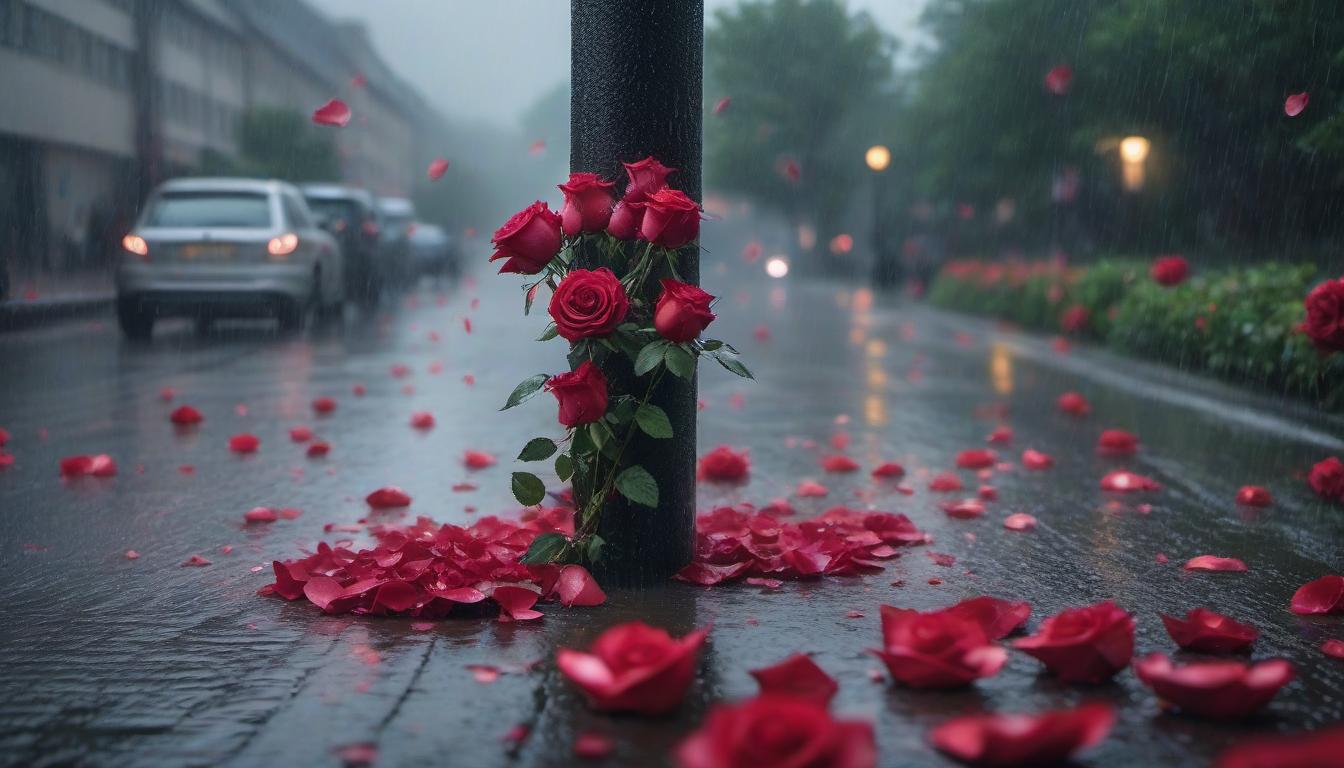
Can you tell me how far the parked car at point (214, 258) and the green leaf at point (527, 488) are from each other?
11926 millimetres

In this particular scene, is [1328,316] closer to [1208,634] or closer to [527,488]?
[1208,634]

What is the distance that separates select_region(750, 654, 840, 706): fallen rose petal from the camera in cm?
271

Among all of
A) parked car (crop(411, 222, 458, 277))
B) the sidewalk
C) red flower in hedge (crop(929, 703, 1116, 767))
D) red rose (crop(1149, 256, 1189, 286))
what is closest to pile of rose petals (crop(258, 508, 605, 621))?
red flower in hedge (crop(929, 703, 1116, 767))

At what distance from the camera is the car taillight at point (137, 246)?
1439cm

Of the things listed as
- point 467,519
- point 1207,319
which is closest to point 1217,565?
point 467,519

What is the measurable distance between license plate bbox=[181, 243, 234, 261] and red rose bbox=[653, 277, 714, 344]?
486 inches

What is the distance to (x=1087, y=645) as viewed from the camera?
2.84m

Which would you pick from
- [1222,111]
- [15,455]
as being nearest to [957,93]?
[1222,111]

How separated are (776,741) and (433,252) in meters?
36.9

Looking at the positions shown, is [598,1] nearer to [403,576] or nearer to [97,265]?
[403,576]

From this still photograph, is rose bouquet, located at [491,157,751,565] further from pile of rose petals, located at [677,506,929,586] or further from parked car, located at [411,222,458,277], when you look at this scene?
parked car, located at [411,222,458,277]

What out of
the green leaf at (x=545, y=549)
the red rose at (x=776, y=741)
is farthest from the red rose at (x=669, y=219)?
the red rose at (x=776, y=741)

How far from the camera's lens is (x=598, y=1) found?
12.3 feet

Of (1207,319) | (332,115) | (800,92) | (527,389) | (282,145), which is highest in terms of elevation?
(800,92)
